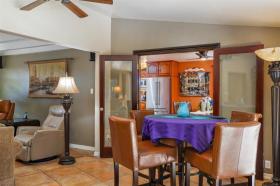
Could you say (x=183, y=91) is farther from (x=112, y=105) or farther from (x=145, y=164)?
(x=145, y=164)

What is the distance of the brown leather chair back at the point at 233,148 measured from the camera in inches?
87.8

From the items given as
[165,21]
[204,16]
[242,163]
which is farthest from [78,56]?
[242,163]

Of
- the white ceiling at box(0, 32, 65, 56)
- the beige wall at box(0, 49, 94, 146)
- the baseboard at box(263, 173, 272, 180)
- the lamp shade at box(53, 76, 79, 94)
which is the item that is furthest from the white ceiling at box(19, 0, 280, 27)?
the baseboard at box(263, 173, 272, 180)

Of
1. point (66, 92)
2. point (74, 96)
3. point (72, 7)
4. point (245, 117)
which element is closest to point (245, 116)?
point (245, 117)

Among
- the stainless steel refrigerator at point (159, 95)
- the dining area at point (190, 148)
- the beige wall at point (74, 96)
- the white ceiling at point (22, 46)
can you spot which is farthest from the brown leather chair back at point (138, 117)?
the stainless steel refrigerator at point (159, 95)

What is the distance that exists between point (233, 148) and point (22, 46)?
5.98 meters

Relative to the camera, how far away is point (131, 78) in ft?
16.2

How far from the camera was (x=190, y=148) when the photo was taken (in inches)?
108

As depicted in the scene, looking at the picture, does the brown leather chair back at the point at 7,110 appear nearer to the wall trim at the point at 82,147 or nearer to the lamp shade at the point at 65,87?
the wall trim at the point at 82,147

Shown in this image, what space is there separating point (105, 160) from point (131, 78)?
1659 millimetres

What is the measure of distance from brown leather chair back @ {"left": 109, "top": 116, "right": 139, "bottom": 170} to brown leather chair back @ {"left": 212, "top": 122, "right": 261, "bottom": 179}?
77 centimetres

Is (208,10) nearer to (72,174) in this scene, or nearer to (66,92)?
(66,92)

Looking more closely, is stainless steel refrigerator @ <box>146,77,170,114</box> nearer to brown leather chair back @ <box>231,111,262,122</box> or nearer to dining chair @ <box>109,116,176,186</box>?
brown leather chair back @ <box>231,111,262,122</box>

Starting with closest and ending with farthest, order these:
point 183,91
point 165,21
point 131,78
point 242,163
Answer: point 242,163 → point 165,21 → point 131,78 → point 183,91
